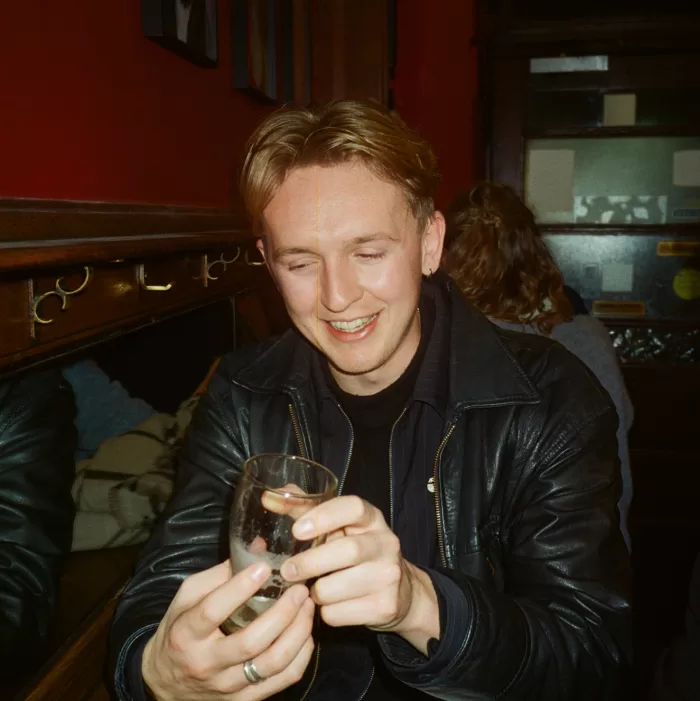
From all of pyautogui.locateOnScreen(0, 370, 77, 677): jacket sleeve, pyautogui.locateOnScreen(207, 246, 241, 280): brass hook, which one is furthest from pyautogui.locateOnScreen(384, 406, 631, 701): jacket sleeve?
pyautogui.locateOnScreen(207, 246, 241, 280): brass hook

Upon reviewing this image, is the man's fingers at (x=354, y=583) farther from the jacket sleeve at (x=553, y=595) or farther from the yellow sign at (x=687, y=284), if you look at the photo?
the yellow sign at (x=687, y=284)

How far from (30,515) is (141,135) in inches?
44.1

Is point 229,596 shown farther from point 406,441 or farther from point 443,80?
point 443,80

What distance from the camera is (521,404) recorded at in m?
1.45

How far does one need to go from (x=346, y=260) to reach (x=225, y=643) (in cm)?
79

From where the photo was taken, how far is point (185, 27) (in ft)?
7.38

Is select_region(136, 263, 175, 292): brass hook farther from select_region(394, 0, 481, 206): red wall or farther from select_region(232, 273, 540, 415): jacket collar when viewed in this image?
select_region(394, 0, 481, 206): red wall

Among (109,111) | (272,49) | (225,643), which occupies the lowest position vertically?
(225,643)

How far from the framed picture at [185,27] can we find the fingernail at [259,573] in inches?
67.4

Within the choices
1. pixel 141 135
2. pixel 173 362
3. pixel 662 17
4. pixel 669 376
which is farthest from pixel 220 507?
pixel 662 17

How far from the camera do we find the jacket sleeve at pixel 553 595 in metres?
1.08

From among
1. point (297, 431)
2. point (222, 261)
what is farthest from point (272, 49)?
point (297, 431)

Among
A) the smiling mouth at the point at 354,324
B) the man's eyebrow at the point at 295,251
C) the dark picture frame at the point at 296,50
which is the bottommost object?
the smiling mouth at the point at 354,324

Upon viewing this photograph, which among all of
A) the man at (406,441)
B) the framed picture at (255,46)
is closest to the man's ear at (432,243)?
the man at (406,441)
